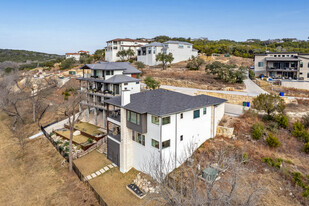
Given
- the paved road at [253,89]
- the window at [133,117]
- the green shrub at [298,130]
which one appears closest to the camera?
the window at [133,117]

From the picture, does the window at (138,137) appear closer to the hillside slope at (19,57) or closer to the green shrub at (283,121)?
the green shrub at (283,121)

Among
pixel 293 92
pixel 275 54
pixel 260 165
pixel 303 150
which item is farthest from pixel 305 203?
pixel 275 54

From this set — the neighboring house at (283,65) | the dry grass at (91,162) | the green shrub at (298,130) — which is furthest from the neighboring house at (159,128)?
the neighboring house at (283,65)

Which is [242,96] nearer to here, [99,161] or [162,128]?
[162,128]

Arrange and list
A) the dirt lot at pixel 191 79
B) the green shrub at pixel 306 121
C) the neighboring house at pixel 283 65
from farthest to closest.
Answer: the neighboring house at pixel 283 65 < the dirt lot at pixel 191 79 < the green shrub at pixel 306 121

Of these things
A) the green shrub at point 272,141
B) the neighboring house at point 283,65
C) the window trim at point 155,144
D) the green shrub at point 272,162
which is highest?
the neighboring house at point 283,65

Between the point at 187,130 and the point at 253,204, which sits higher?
the point at 187,130

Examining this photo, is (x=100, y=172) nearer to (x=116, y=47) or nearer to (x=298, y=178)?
(x=298, y=178)

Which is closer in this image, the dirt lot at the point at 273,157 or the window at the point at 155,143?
the dirt lot at the point at 273,157

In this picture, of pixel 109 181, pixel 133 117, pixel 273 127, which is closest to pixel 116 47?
pixel 133 117
